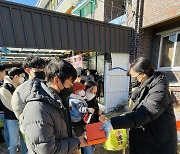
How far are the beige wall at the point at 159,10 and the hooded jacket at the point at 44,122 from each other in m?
5.30

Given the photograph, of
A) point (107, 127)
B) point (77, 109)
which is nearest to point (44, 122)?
point (107, 127)

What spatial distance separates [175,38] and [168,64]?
39.7 inches

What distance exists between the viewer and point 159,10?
5473 mm

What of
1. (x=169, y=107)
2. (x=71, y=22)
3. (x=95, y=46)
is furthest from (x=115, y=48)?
(x=169, y=107)

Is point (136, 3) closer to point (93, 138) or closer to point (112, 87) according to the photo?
point (112, 87)

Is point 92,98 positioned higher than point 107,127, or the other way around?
point 107,127

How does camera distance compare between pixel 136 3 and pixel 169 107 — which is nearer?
pixel 169 107

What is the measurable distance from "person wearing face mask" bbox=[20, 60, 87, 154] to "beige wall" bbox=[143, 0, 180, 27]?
518cm

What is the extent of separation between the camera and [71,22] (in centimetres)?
467

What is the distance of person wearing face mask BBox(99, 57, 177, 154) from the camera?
1.38m

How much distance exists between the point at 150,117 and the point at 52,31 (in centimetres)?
379

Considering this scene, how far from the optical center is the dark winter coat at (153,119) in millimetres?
1379

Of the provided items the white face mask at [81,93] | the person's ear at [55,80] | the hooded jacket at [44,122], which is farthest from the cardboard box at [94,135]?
the white face mask at [81,93]

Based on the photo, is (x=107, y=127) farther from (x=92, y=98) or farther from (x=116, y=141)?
(x=116, y=141)
